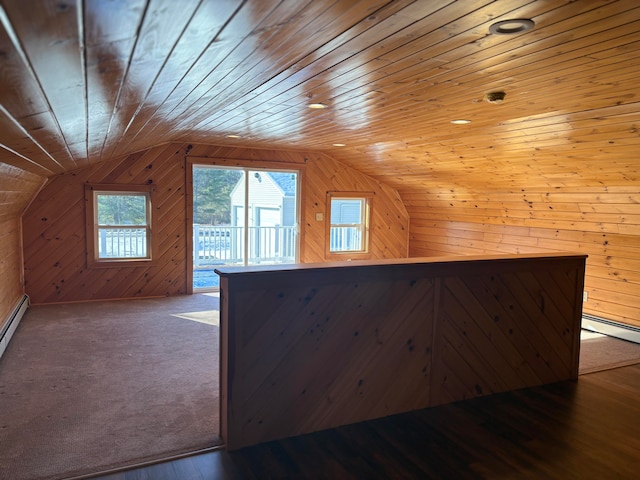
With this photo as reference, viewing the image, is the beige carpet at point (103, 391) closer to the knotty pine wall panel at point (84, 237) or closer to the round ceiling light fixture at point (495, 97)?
the knotty pine wall panel at point (84, 237)

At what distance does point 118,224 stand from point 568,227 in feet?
Answer: 18.9

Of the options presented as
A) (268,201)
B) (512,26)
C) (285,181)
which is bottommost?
(268,201)

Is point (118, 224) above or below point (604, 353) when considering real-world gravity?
above

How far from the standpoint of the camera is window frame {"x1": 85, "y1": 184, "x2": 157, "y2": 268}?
5875 millimetres

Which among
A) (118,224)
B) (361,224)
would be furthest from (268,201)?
(118,224)

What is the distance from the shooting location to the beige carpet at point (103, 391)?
246 cm

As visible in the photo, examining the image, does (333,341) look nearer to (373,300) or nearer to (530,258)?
(373,300)

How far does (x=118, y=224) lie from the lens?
6.14m

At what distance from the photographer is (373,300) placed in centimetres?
287

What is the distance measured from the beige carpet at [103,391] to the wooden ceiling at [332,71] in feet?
5.29

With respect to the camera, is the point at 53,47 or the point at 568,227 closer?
the point at 53,47

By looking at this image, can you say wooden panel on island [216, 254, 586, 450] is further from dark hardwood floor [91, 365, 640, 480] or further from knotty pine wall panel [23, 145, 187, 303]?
knotty pine wall panel [23, 145, 187, 303]

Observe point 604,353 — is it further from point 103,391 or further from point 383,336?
point 103,391

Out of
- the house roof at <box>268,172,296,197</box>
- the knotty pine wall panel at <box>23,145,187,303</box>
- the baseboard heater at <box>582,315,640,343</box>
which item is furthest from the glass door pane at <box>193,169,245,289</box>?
the baseboard heater at <box>582,315,640,343</box>
